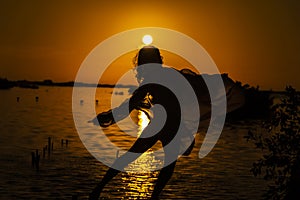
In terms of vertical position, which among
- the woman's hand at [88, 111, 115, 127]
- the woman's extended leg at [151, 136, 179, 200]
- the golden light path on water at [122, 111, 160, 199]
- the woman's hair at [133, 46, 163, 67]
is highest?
the golden light path on water at [122, 111, 160, 199]

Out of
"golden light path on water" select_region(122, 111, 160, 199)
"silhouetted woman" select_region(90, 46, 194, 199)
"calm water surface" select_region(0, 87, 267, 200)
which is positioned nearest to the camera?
"silhouetted woman" select_region(90, 46, 194, 199)

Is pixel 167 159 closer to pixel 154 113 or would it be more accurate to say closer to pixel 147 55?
pixel 154 113

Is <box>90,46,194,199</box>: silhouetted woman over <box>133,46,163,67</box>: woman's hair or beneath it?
beneath

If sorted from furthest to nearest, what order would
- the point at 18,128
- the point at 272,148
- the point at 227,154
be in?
the point at 18,128, the point at 227,154, the point at 272,148

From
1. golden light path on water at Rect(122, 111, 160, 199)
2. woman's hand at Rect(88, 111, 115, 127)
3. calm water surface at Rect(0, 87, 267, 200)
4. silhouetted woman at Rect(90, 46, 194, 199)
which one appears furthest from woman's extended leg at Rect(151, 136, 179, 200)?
golden light path on water at Rect(122, 111, 160, 199)

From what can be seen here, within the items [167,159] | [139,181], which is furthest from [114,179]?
[167,159]

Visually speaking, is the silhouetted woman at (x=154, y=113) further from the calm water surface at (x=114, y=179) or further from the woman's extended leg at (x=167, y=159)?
the calm water surface at (x=114, y=179)

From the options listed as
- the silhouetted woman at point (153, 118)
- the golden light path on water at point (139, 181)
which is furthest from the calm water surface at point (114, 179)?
the silhouetted woman at point (153, 118)

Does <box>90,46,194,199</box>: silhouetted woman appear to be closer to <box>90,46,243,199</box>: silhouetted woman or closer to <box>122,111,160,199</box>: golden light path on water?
<box>90,46,243,199</box>: silhouetted woman

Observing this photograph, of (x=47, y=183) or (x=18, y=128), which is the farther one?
(x=18, y=128)

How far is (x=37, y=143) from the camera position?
6166 centimetres

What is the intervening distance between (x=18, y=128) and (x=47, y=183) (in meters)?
48.9

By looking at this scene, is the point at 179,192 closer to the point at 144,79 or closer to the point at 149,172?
the point at 149,172

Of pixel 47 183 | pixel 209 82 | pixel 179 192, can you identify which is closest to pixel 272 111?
pixel 209 82
